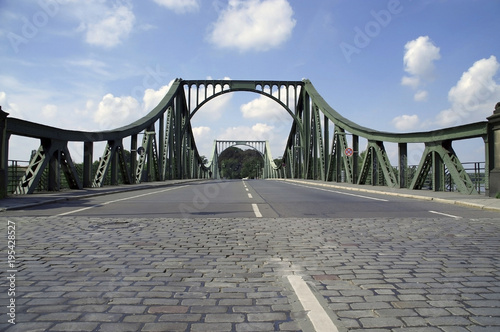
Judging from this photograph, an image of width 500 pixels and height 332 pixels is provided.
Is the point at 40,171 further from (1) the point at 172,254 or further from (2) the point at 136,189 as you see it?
(1) the point at 172,254

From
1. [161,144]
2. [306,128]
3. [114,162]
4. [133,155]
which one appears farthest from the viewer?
[306,128]

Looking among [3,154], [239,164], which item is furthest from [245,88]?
[239,164]

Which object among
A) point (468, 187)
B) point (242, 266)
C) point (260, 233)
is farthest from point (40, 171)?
point (468, 187)

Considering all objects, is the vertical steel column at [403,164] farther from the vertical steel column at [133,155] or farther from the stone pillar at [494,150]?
the vertical steel column at [133,155]

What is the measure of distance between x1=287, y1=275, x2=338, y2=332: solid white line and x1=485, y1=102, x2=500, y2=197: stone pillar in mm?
11932

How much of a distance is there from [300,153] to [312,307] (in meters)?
49.0

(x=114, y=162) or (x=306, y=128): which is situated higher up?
(x=306, y=128)

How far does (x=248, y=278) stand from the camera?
414 centimetres

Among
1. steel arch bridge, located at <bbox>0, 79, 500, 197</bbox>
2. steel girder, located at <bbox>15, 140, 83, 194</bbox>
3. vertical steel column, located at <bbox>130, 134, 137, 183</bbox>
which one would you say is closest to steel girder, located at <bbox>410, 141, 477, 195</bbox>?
steel arch bridge, located at <bbox>0, 79, 500, 197</bbox>

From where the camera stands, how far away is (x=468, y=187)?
15539 millimetres

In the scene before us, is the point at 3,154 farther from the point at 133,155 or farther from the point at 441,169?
the point at 441,169

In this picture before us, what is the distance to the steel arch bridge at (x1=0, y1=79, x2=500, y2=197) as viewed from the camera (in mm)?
15125

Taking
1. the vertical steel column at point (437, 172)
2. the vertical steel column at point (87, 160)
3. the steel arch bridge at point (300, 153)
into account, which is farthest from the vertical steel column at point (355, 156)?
the vertical steel column at point (87, 160)

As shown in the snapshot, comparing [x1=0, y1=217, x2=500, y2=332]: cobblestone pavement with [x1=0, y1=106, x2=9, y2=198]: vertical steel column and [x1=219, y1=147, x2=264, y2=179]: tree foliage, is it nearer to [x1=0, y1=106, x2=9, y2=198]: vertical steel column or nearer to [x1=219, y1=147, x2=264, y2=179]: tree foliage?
[x1=0, y1=106, x2=9, y2=198]: vertical steel column
